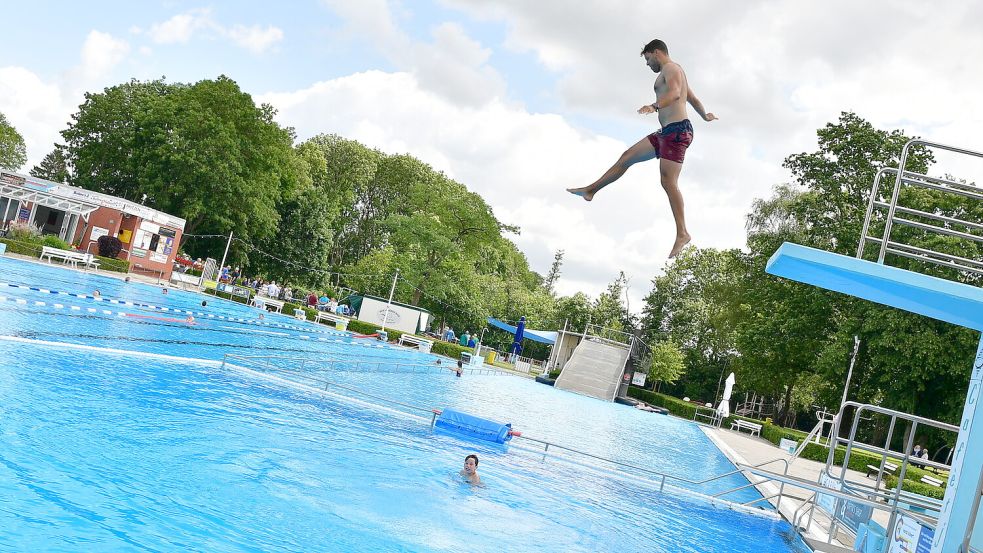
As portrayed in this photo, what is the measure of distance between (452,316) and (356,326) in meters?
15.1

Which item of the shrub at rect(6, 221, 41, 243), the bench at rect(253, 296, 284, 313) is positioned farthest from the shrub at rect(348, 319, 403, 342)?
the shrub at rect(6, 221, 41, 243)

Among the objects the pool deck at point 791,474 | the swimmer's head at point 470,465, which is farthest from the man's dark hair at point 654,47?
the swimmer's head at point 470,465

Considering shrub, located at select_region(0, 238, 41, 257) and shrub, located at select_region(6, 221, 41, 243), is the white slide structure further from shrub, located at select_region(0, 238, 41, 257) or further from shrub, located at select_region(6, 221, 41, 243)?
shrub, located at select_region(6, 221, 41, 243)

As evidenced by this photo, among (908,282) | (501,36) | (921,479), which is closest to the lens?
(501,36)

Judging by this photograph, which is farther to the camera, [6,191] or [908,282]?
[6,191]

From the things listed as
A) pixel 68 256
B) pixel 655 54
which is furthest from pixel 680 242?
pixel 68 256

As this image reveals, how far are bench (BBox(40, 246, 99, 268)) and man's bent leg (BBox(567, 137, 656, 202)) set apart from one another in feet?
105

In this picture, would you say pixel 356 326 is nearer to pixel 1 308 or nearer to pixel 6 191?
pixel 6 191

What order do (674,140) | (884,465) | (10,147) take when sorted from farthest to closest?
(10,147) < (884,465) < (674,140)

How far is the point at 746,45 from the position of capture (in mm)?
3482

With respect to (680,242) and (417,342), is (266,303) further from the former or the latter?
(680,242)

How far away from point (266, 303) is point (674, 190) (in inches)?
1446

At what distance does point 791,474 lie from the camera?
646 inches

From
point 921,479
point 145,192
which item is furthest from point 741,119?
point 145,192
